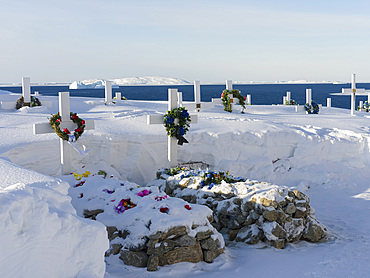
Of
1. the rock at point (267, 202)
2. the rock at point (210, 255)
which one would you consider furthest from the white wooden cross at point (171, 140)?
the rock at point (210, 255)

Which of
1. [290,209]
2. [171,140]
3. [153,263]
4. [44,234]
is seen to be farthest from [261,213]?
[44,234]

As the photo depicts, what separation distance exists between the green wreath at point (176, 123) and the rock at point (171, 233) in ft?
14.4

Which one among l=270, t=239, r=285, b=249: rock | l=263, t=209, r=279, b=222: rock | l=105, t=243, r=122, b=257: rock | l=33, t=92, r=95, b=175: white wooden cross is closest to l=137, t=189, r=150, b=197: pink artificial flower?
l=105, t=243, r=122, b=257: rock

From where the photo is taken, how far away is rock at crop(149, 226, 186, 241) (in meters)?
5.39

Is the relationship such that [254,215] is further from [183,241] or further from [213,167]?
[213,167]

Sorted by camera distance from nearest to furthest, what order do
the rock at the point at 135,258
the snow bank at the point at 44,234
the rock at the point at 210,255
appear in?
the snow bank at the point at 44,234
the rock at the point at 135,258
the rock at the point at 210,255

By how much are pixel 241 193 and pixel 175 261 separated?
7.75ft

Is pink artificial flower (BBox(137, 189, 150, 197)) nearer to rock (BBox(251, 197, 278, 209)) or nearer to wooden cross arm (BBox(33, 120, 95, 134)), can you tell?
rock (BBox(251, 197, 278, 209))

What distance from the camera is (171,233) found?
550 centimetres

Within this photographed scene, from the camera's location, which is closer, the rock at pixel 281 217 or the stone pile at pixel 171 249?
the stone pile at pixel 171 249

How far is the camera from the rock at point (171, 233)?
17.7ft

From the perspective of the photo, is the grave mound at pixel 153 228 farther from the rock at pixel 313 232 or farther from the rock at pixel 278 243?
the rock at pixel 313 232

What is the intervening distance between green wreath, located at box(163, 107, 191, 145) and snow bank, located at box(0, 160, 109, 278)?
577 cm

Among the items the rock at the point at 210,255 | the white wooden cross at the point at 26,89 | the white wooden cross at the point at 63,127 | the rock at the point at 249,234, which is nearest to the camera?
the rock at the point at 210,255
